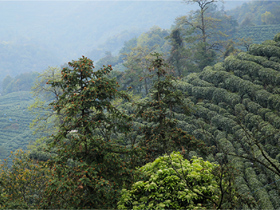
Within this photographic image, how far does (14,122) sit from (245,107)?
5162 centimetres

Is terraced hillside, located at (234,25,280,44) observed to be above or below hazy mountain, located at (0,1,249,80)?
below

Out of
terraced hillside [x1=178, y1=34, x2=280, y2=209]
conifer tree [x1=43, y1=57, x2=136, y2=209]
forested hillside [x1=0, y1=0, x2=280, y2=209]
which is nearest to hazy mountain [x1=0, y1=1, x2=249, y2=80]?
terraced hillside [x1=178, y1=34, x2=280, y2=209]

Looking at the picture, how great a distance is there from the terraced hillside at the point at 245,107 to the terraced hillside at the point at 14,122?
3034 centimetres

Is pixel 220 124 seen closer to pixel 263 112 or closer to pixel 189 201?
pixel 263 112

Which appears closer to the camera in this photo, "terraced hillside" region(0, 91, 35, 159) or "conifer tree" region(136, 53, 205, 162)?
"conifer tree" region(136, 53, 205, 162)

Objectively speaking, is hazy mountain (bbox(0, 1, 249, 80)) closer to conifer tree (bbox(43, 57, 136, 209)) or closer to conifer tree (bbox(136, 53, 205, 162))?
conifer tree (bbox(136, 53, 205, 162))

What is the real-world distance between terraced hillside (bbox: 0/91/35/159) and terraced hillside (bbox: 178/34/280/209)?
30.3 metres

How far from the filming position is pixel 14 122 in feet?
167

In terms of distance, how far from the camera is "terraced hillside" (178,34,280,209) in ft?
23.9

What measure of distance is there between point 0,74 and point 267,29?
9456 centimetres

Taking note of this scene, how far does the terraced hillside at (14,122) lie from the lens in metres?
41.5

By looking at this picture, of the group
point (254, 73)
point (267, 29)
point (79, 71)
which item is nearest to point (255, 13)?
point (267, 29)

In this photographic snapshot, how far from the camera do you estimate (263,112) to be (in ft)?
28.5

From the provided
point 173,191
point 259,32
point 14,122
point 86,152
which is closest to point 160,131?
point 86,152
